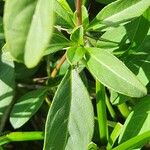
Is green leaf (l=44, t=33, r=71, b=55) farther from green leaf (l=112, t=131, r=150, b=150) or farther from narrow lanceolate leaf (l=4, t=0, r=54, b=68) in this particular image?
narrow lanceolate leaf (l=4, t=0, r=54, b=68)

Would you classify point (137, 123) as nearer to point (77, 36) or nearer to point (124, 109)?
point (124, 109)

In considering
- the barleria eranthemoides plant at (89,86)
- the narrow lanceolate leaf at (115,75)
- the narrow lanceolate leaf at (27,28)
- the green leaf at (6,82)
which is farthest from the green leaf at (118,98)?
the narrow lanceolate leaf at (27,28)

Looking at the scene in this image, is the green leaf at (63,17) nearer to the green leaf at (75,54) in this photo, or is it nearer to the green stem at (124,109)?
the green leaf at (75,54)

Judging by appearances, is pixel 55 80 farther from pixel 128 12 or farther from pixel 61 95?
pixel 128 12

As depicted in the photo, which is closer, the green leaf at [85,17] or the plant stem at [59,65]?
the green leaf at [85,17]

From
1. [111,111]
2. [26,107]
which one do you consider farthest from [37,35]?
[111,111]

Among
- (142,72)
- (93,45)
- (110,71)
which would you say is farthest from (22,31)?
(142,72)
